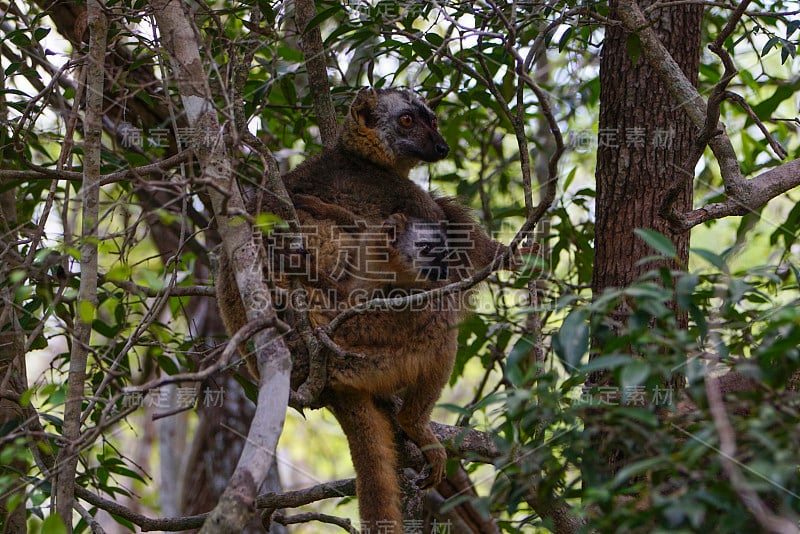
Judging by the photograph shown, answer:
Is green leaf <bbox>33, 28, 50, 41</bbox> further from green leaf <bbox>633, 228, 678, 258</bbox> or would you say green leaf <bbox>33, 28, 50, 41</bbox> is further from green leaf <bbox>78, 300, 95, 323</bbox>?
green leaf <bbox>633, 228, 678, 258</bbox>

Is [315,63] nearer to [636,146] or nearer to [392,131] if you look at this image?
[392,131]

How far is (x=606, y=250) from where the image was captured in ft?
15.5

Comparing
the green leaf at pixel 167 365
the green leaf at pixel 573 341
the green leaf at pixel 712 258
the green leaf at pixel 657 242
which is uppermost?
the green leaf at pixel 657 242

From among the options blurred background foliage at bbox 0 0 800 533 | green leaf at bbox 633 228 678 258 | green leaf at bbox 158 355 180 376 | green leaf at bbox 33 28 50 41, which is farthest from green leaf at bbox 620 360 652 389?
green leaf at bbox 33 28 50 41

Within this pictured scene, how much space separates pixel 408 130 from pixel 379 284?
1.23m

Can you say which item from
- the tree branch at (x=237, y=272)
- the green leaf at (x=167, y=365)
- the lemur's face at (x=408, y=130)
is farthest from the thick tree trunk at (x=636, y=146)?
the green leaf at (x=167, y=365)

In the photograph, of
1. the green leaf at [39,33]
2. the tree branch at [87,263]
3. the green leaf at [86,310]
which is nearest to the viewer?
the green leaf at [86,310]

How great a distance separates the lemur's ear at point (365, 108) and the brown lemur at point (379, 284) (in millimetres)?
44

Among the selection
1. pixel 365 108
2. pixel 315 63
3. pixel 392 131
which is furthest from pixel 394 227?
pixel 315 63

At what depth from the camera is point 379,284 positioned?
4.74 meters

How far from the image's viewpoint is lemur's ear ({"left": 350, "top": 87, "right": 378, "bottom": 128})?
5398 millimetres

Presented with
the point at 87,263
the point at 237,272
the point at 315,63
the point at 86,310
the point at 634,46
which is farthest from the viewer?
the point at 315,63

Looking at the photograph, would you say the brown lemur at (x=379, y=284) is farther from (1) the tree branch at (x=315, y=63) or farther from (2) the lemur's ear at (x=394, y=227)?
(1) the tree branch at (x=315, y=63)

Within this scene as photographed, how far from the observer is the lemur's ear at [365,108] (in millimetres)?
5398
